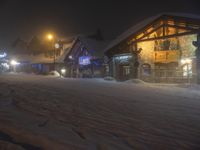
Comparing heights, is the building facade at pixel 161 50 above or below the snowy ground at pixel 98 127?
above

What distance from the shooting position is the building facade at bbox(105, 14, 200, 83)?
2097 cm

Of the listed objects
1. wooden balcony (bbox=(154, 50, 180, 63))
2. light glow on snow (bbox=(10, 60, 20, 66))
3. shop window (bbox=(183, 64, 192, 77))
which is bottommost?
shop window (bbox=(183, 64, 192, 77))

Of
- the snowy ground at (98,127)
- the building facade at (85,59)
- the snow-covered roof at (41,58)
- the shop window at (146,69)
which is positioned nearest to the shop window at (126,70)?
the shop window at (146,69)

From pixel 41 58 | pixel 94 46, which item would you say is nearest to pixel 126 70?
pixel 94 46

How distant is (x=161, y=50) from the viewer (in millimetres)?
23375

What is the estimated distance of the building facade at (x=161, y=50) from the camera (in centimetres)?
2097

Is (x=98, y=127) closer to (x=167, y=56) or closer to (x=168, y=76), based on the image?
(x=168, y=76)

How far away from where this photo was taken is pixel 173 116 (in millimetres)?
6746

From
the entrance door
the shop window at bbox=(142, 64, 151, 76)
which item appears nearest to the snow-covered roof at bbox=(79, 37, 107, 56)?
the entrance door

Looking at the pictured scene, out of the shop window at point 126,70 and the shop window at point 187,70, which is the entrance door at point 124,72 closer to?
the shop window at point 126,70

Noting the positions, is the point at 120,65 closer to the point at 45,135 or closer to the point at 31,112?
the point at 31,112

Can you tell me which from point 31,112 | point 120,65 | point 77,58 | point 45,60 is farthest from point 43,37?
point 31,112

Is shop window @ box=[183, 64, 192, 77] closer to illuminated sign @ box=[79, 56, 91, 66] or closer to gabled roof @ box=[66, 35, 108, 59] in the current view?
gabled roof @ box=[66, 35, 108, 59]

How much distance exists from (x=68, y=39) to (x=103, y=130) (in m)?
40.5
